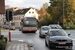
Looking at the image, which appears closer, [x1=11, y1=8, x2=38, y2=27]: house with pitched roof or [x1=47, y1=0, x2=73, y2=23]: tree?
[x1=47, y1=0, x2=73, y2=23]: tree

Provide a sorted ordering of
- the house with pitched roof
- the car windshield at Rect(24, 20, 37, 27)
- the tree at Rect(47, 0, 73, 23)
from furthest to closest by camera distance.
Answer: the house with pitched roof
the tree at Rect(47, 0, 73, 23)
the car windshield at Rect(24, 20, 37, 27)

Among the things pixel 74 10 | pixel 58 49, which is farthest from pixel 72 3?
pixel 58 49

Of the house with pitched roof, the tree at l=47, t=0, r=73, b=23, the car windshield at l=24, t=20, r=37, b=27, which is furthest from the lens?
the house with pitched roof

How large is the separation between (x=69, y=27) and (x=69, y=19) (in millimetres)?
5181

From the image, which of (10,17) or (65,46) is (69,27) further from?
(65,46)

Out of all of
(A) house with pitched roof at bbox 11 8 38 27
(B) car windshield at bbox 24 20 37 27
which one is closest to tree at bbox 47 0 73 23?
(B) car windshield at bbox 24 20 37 27

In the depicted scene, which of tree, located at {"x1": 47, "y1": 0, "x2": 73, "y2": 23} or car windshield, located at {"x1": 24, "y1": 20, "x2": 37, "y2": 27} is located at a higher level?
tree, located at {"x1": 47, "y1": 0, "x2": 73, "y2": 23}

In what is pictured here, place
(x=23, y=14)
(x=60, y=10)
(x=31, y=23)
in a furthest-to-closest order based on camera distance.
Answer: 1. (x=23, y=14)
2. (x=60, y=10)
3. (x=31, y=23)

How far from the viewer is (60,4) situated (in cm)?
6053

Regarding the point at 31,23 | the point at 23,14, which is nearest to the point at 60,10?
the point at 31,23

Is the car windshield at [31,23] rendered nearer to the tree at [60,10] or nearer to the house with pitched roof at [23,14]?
the tree at [60,10]

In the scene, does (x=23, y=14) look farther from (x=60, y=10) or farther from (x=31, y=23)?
(x=31, y=23)

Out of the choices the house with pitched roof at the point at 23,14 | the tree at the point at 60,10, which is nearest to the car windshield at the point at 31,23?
the tree at the point at 60,10

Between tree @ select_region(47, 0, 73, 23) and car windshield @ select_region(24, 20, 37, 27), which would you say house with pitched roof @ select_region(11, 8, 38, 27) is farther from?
car windshield @ select_region(24, 20, 37, 27)
